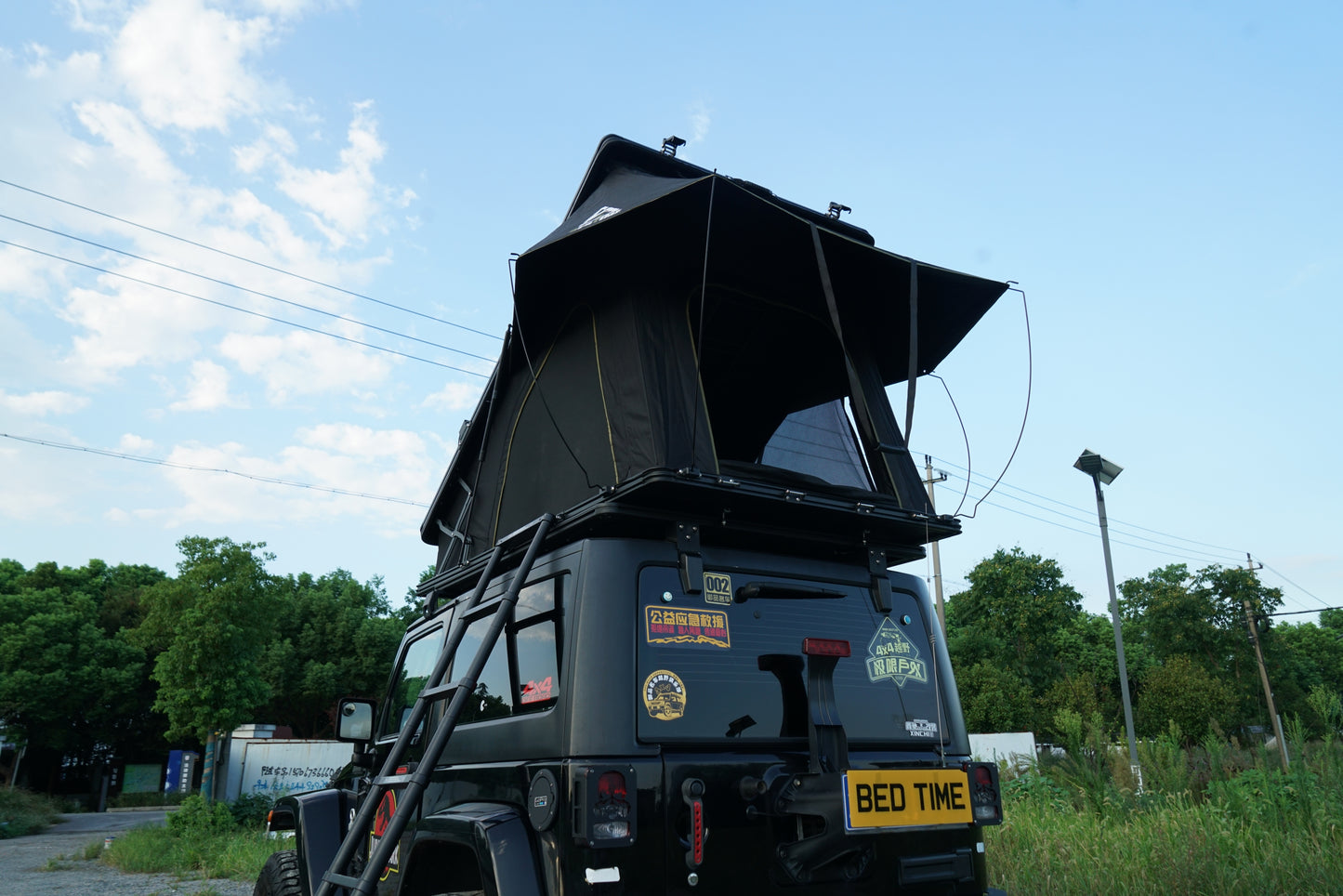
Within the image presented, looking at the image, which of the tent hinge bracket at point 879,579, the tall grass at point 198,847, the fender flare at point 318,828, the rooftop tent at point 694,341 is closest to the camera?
the tent hinge bracket at point 879,579

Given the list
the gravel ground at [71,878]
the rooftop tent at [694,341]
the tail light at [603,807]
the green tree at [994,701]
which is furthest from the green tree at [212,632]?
the green tree at [994,701]

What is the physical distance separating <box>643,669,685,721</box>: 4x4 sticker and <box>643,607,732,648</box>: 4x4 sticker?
4.6 inches

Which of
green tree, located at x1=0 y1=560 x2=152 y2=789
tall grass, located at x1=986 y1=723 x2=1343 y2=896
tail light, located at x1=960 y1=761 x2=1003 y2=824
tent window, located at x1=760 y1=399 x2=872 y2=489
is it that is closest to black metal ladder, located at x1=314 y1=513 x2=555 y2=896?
tent window, located at x1=760 y1=399 x2=872 y2=489

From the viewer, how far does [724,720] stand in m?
2.68

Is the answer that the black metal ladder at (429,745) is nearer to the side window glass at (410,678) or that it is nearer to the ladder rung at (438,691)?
the ladder rung at (438,691)

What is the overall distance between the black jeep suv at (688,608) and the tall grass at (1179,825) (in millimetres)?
2598

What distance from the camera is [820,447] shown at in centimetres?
411

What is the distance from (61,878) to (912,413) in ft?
50.9

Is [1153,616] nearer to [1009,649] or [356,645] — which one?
[1009,649]

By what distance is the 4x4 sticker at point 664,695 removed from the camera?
2.57 meters

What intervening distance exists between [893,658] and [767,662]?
0.65m

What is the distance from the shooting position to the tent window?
159 inches

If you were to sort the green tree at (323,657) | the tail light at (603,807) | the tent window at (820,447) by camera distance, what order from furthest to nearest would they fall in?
the green tree at (323,657) < the tent window at (820,447) < the tail light at (603,807)

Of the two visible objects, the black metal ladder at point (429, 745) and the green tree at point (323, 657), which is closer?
the black metal ladder at point (429, 745)
